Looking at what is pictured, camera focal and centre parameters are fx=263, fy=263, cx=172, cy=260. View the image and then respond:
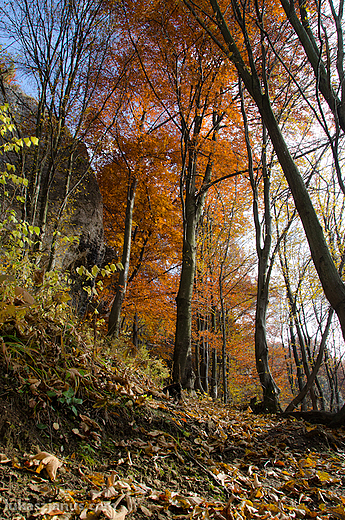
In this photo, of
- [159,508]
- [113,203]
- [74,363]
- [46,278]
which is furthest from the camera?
[113,203]

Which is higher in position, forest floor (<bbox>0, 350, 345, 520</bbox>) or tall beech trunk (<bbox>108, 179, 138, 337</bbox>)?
tall beech trunk (<bbox>108, 179, 138, 337</bbox>)

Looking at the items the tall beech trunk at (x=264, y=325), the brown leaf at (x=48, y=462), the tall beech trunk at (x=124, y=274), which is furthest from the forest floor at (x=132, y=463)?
the tall beech trunk at (x=124, y=274)

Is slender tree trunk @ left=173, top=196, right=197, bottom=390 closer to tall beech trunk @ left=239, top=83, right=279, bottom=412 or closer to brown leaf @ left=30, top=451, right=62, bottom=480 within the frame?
tall beech trunk @ left=239, top=83, right=279, bottom=412

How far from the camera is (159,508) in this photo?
1268 millimetres

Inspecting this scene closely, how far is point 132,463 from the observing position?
1.62 m

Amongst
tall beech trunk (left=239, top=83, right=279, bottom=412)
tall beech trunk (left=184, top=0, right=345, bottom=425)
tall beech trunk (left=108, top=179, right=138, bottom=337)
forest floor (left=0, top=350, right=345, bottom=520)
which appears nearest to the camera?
forest floor (left=0, top=350, right=345, bottom=520)

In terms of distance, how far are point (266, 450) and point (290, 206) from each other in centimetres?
709

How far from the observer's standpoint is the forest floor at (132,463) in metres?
1.18

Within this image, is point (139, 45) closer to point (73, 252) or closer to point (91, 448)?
point (73, 252)

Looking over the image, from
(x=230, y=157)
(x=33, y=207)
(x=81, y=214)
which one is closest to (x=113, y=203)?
(x=81, y=214)

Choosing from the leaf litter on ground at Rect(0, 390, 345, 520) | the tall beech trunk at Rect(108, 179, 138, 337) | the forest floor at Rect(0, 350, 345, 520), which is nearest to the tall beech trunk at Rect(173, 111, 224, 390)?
the tall beech trunk at Rect(108, 179, 138, 337)

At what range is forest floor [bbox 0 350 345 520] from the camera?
1.18 m

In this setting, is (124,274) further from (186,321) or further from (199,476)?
(199,476)

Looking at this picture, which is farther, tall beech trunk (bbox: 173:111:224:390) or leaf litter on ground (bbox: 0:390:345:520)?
tall beech trunk (bbox: 173:111:224:390)
